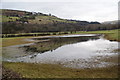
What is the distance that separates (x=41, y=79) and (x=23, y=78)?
66.9 inches

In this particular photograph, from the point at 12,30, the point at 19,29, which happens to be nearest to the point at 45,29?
the point at 19,29

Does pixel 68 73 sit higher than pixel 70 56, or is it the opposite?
pixel 70 56

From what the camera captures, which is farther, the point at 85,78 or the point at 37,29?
the point at 37,29

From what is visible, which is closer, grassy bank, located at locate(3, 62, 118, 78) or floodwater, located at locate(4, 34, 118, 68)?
grassy bank, located at locate(3, 62, 118, 78)

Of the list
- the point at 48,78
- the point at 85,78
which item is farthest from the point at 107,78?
the point at 48,78

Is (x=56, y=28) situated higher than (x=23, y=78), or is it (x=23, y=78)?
(x=56, y=28)

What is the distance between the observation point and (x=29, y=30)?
12388 cm

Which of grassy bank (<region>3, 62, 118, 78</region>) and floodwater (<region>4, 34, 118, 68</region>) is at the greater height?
floodwater (<region>4, 34, 118, 68</region>)

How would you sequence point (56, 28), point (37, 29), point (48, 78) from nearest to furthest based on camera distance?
point (48, 78)
point (37, 29)
point (56, 28)

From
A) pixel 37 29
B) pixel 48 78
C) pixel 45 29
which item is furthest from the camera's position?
pixel 45 29

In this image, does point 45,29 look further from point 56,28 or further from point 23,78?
point 23,78

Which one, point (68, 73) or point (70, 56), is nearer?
point (68, 73)

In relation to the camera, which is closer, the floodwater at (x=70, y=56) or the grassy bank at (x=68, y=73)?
the grassy bank at (x=68, y=73)

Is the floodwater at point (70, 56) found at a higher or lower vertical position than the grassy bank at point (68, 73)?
higher
